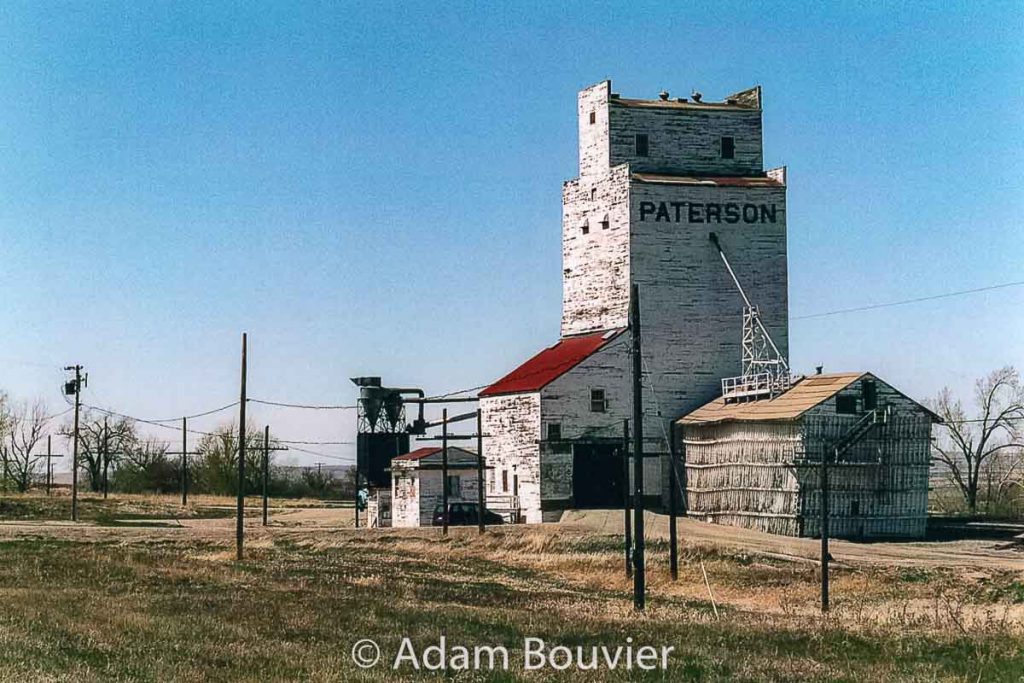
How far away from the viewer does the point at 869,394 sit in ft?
160

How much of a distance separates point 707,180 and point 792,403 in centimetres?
1421

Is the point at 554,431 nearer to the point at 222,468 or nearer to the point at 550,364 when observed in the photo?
the point at 550,364

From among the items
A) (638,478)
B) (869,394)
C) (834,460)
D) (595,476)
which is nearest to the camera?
(638,478)

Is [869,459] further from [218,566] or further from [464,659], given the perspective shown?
[464,659]

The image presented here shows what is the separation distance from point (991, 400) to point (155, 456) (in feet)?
232

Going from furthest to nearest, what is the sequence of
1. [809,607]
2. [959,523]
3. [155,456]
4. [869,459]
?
1. [155,456]
2. [959,523]
3. [869,459]
4. [809,607]

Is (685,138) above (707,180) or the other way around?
above

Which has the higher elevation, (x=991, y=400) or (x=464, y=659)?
Result: (x=991, y=400)

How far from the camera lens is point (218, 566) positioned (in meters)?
35.4

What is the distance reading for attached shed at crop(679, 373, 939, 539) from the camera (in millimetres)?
47812

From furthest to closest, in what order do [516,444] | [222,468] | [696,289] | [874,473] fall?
[222,468] → [696,289] → [516,444] → [874,473]

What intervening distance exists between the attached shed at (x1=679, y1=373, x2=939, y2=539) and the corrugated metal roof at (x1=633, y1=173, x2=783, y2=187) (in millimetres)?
11682

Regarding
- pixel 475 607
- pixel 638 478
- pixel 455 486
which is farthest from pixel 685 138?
pixel 475 607

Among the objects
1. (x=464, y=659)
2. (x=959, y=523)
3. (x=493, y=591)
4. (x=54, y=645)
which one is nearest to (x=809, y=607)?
(x=493, y=591)
